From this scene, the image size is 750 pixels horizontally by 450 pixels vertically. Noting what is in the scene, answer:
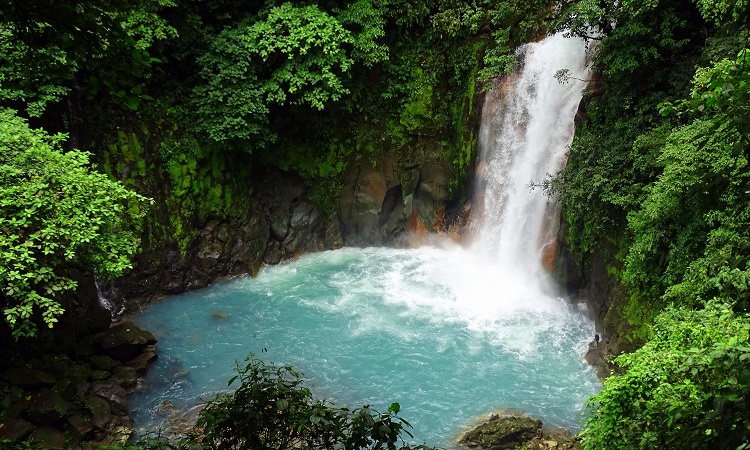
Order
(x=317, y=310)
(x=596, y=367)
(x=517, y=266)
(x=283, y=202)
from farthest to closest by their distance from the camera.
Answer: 1. (x=283, y=202)
2. (x=517, y=266)
3. (x=317, y=310)
4. (x=596, y=367)

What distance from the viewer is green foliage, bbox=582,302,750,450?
9.89 feet

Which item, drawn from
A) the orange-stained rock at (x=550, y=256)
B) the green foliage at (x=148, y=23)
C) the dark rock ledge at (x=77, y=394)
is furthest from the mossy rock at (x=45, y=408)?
the orange-stained rock at (x=550, y=256)

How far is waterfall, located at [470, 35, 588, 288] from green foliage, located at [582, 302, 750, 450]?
641 cm

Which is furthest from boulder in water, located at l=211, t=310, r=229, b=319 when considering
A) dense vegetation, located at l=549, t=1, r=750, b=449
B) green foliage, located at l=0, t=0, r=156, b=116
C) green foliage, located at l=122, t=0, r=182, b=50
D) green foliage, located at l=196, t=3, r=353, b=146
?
green foliage, located at l=0, t=0, r=156, b=116

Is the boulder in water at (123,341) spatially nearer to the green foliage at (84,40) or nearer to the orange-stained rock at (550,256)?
the green foliage at (84,40)

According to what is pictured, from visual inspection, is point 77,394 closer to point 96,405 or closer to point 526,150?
point 96,405

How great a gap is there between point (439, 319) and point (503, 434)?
3850mm

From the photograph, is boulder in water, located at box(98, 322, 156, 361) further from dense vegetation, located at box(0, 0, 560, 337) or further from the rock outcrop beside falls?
the rock outcrop beside falls

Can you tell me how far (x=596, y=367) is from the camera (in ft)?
33.5

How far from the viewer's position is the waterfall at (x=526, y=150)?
1294 centimetres

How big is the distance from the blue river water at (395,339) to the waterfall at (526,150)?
2.66 feet

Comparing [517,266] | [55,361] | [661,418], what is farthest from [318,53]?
[661,418]

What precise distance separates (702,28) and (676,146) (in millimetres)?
3170

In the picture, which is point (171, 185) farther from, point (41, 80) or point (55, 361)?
point (55, 361)
